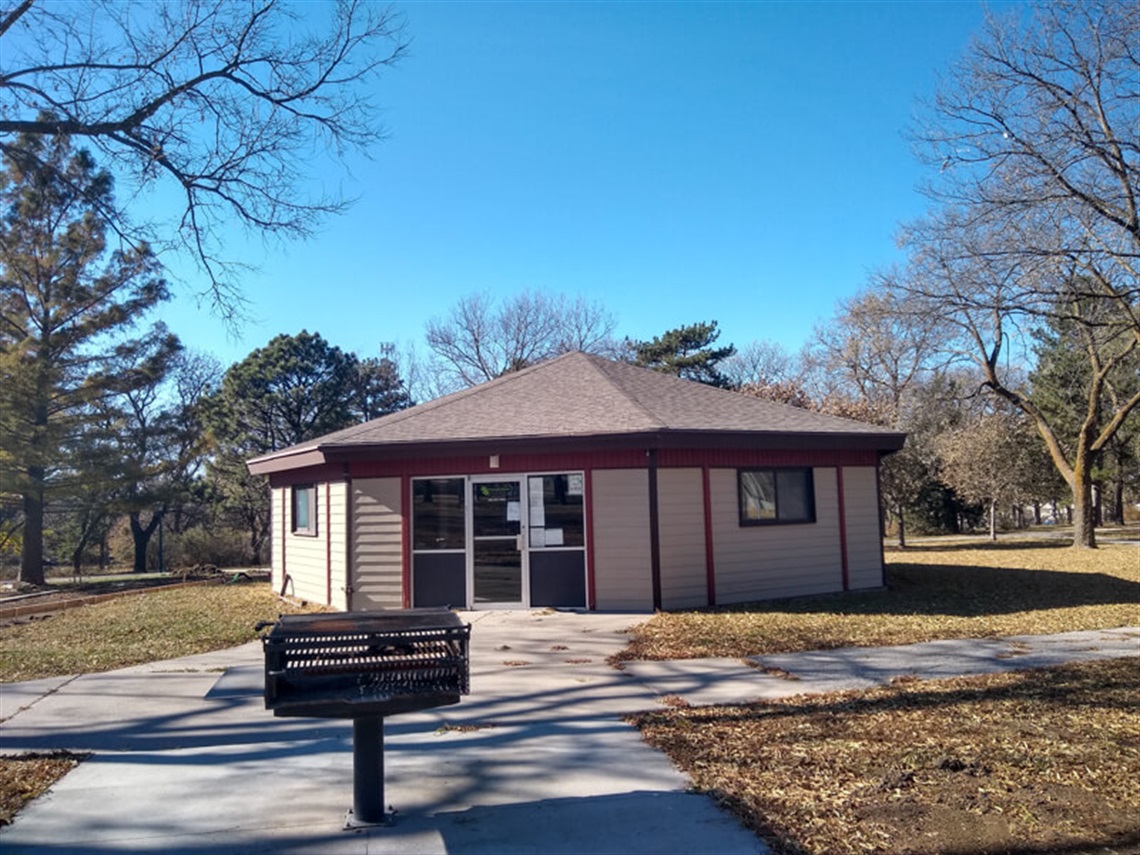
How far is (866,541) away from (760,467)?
2.79 metres

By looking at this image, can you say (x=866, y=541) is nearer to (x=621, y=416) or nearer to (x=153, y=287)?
(x=621, y=416)

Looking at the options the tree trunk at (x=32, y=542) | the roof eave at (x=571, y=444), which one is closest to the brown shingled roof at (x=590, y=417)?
the roof eave at (x=571, y=444)

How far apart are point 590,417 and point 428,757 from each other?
7.51 meters

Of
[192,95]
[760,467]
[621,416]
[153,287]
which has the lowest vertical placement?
[760,467]

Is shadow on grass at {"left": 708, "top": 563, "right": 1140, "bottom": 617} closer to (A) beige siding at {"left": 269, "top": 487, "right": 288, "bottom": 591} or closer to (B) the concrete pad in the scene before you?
(B) the concrete pad

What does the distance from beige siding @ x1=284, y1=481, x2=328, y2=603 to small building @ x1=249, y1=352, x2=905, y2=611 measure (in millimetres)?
240

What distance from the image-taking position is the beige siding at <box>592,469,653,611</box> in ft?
38.2

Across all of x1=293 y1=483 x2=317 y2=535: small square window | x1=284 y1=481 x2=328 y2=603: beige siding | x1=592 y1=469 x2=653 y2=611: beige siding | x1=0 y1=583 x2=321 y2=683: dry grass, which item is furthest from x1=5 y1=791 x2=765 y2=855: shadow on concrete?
x1=293 y1=483 x2=317 y2=535: small square window

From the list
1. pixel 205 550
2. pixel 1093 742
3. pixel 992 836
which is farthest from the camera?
pixel 205 550

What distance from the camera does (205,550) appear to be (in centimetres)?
3081

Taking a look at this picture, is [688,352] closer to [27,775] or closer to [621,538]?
[621,538]

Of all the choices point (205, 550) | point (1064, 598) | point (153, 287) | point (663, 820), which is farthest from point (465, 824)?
point (205, 550)

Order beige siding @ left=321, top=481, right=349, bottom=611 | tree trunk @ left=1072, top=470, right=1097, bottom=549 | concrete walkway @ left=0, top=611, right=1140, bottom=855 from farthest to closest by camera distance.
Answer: tree trunk @ left=1072, top=470, right=1097, bottom=549 < beige siding @ left=321, top=481, right=349, bottom=611 < concrete walkway @ left=0, top=611, right=1140, bottom=855

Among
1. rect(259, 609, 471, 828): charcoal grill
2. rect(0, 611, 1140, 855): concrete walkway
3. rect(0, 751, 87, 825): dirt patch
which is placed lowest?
rect(0, 611, 1140, 855): concrete walkway
